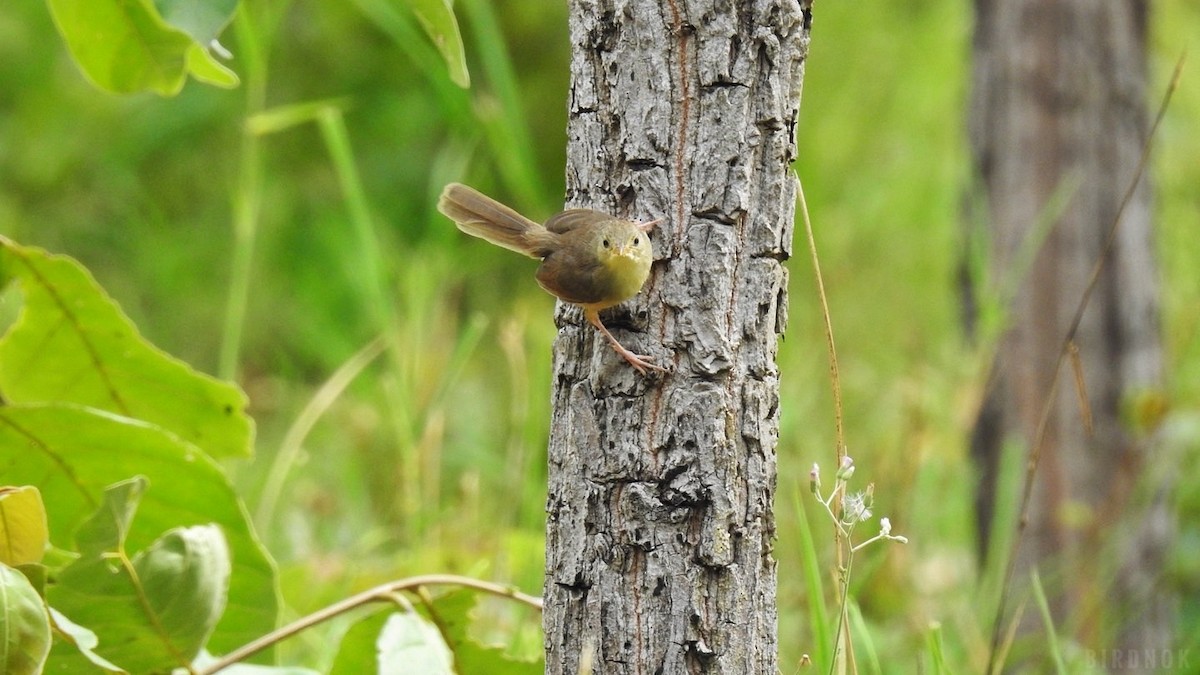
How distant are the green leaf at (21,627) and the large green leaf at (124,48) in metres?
0.50

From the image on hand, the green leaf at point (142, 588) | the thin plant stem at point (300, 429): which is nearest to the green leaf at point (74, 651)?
the green leaf at point (142, 588)

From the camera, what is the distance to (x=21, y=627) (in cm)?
101

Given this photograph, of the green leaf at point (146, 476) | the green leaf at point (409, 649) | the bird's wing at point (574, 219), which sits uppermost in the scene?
the bird's wing at point (574, 219)

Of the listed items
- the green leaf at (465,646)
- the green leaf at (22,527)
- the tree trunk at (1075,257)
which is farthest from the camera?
the tree trunk at (1075,257)

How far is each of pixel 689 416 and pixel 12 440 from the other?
817 millimetres

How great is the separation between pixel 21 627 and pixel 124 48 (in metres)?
0.57

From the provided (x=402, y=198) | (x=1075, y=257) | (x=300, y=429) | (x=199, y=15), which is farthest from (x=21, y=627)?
(x=402, y=198)

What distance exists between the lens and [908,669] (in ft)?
9.32

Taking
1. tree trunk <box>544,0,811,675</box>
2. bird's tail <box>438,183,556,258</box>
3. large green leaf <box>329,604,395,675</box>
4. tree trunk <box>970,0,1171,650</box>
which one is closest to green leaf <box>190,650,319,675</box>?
large green leaf <box>329,604,395,675</box>

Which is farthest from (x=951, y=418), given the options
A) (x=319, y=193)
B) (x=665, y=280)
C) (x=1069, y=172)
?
(x=319, y=193)

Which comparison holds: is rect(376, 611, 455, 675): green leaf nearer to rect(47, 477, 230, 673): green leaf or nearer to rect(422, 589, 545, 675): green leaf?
rect(422, 589, 545, 675): green leaf

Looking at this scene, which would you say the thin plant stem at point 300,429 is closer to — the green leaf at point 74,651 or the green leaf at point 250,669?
the green leaf at point 250,669

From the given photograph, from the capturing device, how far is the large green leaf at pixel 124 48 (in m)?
1.16

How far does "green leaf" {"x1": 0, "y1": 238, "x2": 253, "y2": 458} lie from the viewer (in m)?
1.40
